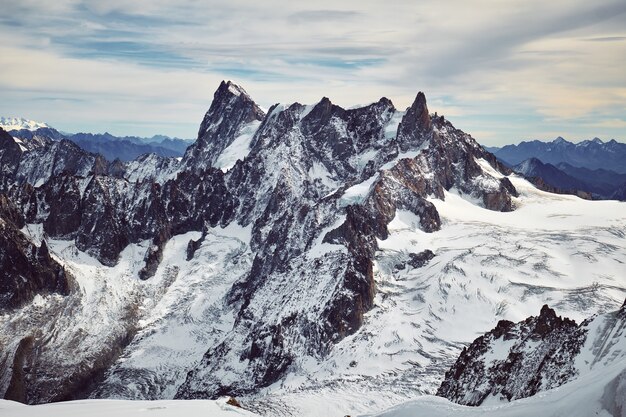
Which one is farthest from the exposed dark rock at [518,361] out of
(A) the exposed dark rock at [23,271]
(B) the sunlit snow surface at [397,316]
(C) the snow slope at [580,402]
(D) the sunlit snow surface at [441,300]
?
(A) the exposed dark rock at [23,271]

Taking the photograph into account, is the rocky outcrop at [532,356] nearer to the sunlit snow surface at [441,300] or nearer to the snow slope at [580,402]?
the snow slope at [580,402]

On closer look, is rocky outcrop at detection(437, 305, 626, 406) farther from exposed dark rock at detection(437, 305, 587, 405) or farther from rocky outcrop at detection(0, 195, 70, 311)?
rocky outcrop at detection(0, 195, 70, 311)

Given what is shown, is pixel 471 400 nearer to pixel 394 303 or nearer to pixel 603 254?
pixel 394 303

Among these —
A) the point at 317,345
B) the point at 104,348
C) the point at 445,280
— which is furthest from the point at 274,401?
the point at 104,348

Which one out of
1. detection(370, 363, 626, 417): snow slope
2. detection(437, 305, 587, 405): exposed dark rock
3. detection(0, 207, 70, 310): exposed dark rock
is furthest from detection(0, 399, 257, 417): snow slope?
detection(0, 207, 70, 310): exposed dark rock

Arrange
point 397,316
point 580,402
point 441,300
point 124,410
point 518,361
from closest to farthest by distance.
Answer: point 580,402, point 124,410, point 518,361, point 397,316, point 441,300

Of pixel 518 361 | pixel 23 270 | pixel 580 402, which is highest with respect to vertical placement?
pixel 580 402

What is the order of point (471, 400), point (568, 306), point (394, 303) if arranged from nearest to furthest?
1. point (471, 400)
2. point (568, 306)
3. point (394, 303)

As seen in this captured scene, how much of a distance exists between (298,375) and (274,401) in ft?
75.7

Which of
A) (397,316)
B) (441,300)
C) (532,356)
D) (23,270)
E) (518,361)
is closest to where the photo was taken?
(532,356)

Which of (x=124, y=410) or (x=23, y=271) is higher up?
(x=124, y=410)

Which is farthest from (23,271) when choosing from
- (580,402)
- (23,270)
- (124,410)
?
(580,402)

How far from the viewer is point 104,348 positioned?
172875 mm

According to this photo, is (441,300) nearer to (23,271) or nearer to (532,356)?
(532,356)
